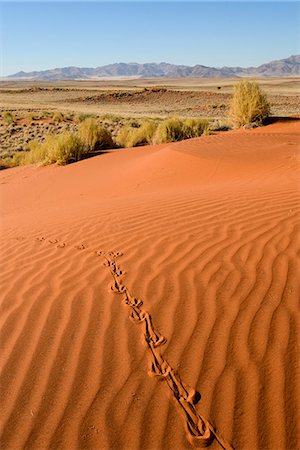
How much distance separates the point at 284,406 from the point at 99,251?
9.27 ft

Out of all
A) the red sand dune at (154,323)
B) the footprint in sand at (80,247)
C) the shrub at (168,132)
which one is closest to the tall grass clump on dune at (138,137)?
the shrub at (168,132)

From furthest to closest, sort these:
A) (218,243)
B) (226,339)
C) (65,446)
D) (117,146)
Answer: (117,146) → (218,243) → (226,339) → (65,446)

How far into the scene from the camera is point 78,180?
12039mm

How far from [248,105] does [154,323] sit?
48.3ft

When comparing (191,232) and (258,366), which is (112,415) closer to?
(258,366)

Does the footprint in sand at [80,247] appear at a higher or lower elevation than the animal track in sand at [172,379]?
higher

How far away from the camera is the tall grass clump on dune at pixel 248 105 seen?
54.9 ft

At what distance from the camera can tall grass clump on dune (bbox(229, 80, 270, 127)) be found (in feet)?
54.9

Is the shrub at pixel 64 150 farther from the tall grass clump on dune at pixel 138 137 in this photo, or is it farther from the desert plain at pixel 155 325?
the desert plain at pixel 155 325

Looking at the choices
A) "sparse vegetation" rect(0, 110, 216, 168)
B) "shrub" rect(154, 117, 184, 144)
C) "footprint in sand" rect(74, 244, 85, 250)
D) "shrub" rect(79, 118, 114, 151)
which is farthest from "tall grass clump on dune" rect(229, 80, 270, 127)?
"footprint in sand" rect(74, 244, 85, 250)

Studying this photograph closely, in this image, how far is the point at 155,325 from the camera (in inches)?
137

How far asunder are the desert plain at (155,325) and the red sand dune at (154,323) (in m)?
0.01

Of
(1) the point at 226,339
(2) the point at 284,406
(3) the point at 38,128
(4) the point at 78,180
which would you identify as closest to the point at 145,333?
(1) the point at 226,339

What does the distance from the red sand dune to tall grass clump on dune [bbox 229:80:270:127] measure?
34.8ft
